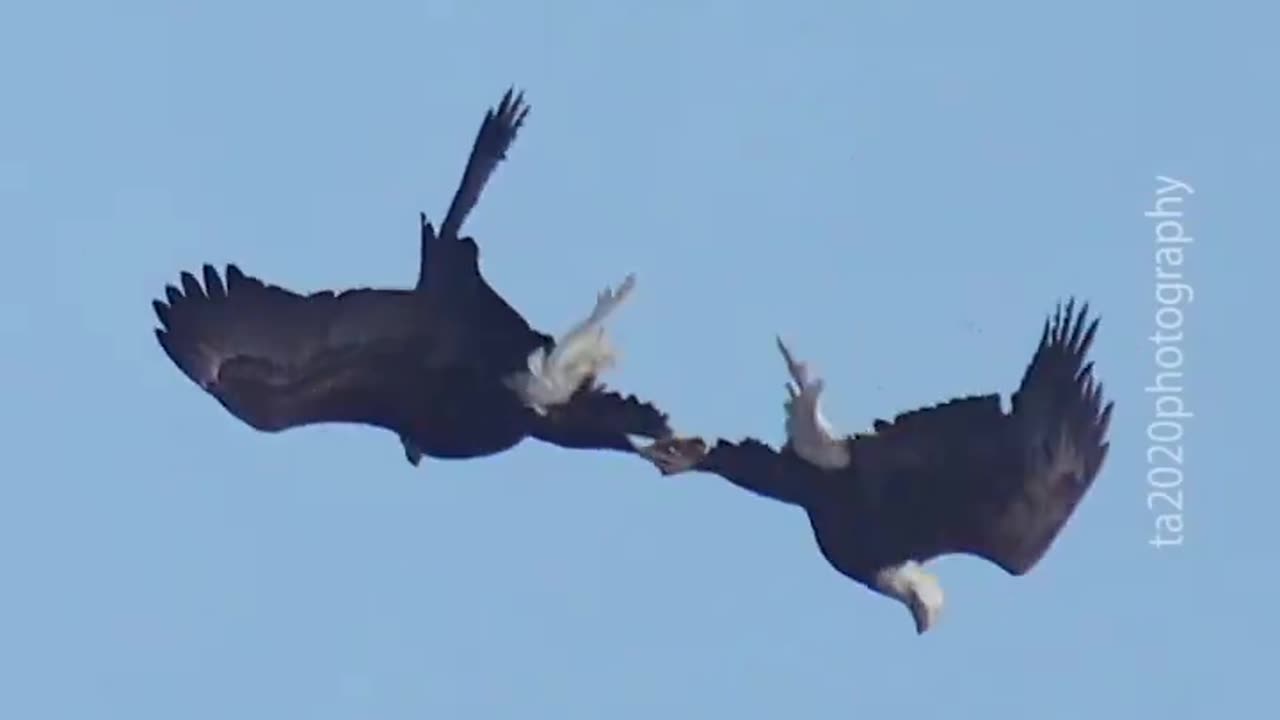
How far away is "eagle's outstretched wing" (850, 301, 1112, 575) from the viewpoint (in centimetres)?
1912

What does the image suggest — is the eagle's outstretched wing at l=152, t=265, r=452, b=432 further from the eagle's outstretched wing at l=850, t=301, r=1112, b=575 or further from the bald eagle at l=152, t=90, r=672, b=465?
the eagle's outstretched wing at l=850, t=301, r=1112, b=575

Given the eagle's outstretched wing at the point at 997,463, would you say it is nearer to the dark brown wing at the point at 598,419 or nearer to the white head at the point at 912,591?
the white head at the point at 912,591

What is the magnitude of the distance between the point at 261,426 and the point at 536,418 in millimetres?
1388

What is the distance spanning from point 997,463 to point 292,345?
351 cm

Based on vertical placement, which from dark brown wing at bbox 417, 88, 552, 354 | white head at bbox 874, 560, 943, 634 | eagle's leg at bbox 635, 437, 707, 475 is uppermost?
dark brown wing at bbox 417, 88, 552, 354

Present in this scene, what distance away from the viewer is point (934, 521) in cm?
1975

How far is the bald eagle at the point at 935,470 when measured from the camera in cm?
1917

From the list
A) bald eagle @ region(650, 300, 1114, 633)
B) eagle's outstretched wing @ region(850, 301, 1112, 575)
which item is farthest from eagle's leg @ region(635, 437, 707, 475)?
eagle's outstretched wing @ region(850, 301, 1112, 575)

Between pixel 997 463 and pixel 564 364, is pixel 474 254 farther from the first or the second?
pixel 997 463

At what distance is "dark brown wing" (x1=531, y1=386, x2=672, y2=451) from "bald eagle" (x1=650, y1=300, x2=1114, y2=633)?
284 mm

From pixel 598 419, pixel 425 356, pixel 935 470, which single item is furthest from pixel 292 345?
pixel 935 470

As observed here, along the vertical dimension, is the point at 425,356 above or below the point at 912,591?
above

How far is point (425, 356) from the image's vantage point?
20125 mm

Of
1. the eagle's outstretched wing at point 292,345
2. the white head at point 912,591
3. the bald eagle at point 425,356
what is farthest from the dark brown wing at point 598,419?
the white head at point 912,591
